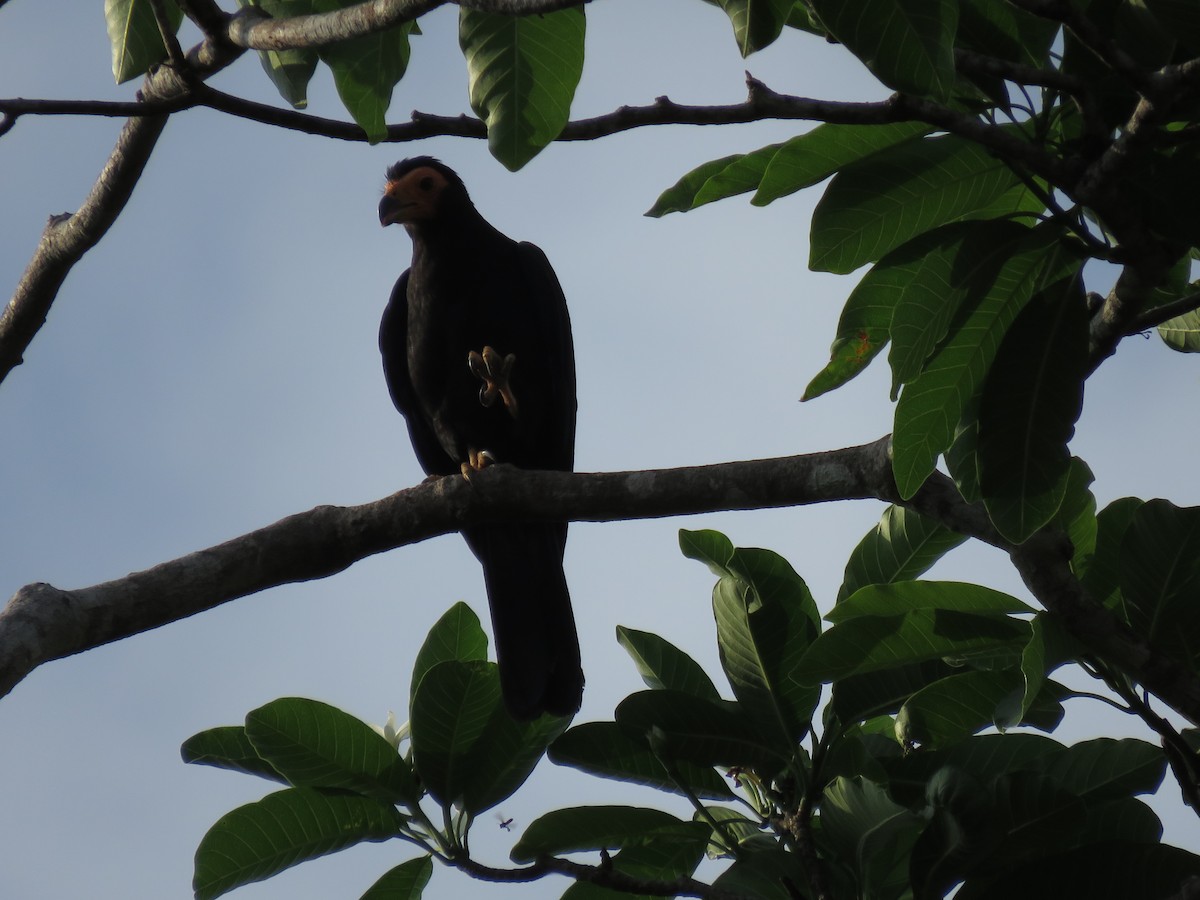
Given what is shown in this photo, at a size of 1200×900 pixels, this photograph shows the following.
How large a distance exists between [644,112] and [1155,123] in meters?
0.74

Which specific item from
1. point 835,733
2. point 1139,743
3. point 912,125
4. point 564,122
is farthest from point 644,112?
point 1139,743

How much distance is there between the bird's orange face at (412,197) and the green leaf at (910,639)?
305cm

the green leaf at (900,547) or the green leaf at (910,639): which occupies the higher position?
the green leaf at (900,547)

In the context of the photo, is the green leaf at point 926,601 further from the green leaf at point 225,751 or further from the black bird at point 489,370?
the black bird at point 489,370

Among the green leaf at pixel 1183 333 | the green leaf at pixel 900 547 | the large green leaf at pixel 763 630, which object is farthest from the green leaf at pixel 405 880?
the green leaf at pixel 1183 333

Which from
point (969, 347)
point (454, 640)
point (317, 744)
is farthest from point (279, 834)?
point (969, 347)

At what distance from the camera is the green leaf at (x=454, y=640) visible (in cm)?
265

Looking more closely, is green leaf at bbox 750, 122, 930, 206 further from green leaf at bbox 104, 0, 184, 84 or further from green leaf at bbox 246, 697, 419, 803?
green leaf at bbox 104, 0, 184, 84

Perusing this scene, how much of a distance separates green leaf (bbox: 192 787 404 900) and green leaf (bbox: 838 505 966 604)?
1114 millimetres

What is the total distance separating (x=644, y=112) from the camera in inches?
73.3

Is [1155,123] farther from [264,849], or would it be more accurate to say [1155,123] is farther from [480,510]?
[264,849]

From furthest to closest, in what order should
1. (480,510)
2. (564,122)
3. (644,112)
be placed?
(480,510) < (564,122) < (644,112)

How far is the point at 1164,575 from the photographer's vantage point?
6.81ft

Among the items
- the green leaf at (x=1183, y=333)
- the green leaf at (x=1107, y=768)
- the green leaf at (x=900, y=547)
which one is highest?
the green leaf at (x=1183, y=333)
